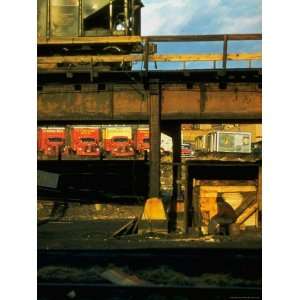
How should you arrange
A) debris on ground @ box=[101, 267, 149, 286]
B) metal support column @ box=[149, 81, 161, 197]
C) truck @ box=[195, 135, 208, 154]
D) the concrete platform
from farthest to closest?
truck @ box=[195, 135, 208, 154], metal support column @ box=[149, 81, 161, 197], the concrete platform, debris on ground @ box=[101, 267, 149, 286]

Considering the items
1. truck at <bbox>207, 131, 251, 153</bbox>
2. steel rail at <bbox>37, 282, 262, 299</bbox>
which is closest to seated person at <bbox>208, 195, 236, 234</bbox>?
truck at <bbox>207, 131, 251, 153</bbox>

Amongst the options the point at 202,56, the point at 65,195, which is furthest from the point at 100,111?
the point at 65,195

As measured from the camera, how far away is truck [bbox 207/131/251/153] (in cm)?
1371

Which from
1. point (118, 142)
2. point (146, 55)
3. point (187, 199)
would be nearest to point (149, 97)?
point (146, 55)

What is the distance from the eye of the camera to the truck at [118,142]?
32.6m

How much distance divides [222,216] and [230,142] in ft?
10.6

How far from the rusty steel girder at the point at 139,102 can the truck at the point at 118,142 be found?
20123 mm

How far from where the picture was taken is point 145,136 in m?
33.6

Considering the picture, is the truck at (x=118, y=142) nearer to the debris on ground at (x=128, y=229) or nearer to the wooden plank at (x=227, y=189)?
the debris on ground at (x=128, y=229)

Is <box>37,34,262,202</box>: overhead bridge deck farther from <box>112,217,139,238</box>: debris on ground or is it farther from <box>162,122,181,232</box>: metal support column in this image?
<box>162,122,181,232</box>: metal support column

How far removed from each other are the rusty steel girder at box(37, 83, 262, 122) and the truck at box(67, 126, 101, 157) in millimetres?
20670
